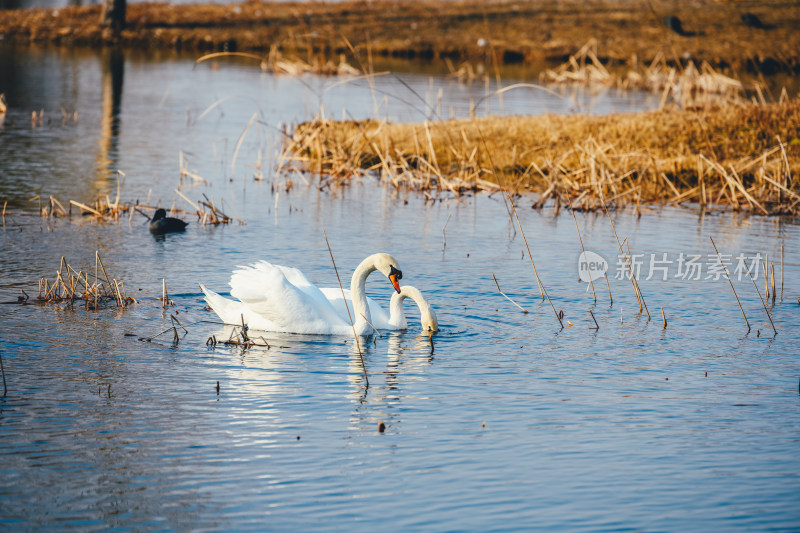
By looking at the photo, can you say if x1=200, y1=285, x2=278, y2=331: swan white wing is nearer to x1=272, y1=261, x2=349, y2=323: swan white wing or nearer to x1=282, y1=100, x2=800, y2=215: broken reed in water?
x1=272, y1=261, x2=349, y2=323: swan white wing

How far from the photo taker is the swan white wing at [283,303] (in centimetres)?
1097

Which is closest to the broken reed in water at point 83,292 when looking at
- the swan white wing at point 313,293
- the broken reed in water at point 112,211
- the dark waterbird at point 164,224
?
the swan white wing at point 313,293

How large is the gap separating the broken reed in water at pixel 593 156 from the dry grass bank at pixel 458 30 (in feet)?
78.0

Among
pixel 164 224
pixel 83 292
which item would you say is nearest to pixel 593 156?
pixel 164 224

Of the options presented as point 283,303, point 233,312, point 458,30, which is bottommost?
point 233,312

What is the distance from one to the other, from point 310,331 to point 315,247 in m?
4.38

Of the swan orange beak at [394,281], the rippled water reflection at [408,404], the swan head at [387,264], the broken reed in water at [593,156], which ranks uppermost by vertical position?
the broken reed in water at [593,156]

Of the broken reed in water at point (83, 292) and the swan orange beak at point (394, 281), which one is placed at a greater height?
the swan orange beak at point (394, 281)

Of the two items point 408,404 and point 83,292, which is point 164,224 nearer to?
point 83,292

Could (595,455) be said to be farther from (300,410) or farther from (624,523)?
(300,410)

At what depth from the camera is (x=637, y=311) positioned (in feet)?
40.9

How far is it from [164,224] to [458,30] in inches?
1649

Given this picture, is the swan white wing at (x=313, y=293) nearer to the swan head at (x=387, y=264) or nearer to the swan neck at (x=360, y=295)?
the swan neck at (x=360, y=295)

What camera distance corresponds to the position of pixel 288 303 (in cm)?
1098
